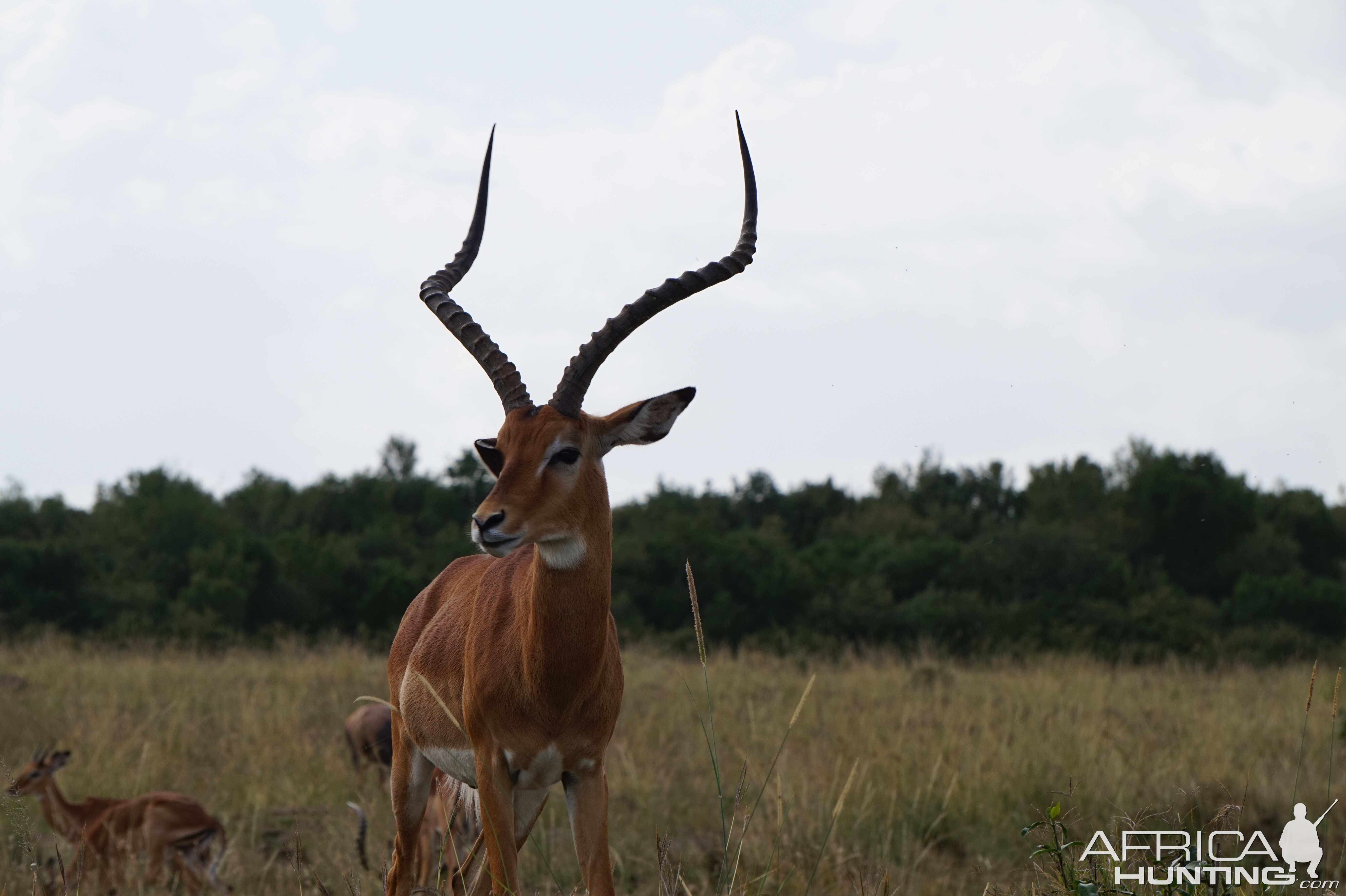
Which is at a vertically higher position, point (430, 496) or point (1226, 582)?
point (430, 496)

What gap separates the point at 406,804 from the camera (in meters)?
4.76

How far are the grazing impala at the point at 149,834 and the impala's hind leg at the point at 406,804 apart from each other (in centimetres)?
194

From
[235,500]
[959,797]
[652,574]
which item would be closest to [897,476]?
[652,574]

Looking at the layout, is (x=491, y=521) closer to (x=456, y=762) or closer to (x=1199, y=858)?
(x=456, y=762)

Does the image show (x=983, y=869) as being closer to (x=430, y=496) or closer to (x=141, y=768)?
(x=141, y=768)

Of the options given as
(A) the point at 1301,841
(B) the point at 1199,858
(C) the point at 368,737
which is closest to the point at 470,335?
(B) the point at 1199,858

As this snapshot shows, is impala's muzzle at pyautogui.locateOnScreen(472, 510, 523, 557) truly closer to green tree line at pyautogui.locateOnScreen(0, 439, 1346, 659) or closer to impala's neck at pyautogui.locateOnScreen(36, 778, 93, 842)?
impala's neck at pyautogui.locateOnScreen(36, 778, 93, 842)

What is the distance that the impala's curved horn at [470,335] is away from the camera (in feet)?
13.8

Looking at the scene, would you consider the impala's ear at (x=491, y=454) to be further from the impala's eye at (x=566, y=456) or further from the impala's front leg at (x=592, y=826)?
the impala's front leg at (x=592, y=826)

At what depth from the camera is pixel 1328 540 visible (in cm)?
3381

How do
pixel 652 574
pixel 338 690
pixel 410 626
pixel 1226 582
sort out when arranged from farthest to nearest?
pixel 1226 582 < pixel 652 574 < pixel 338 690 < pixel 410 626

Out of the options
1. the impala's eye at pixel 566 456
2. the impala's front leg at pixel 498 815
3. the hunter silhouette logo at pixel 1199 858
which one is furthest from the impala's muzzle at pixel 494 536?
the hunter silhouette logo at pixel 1199 858

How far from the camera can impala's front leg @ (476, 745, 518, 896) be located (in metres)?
3.83

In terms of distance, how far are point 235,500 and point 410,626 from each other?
3132 cm
